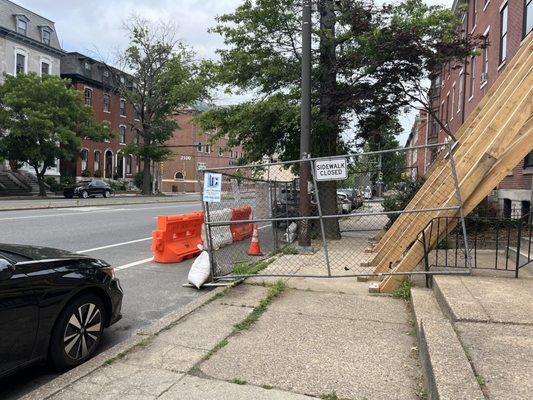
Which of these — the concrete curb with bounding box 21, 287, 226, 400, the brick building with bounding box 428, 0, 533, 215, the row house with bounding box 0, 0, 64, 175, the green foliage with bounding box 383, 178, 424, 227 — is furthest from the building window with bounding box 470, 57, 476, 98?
the row house with bounding box 0, 0, 64, 175

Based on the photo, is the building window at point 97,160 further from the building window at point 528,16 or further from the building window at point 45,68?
the building window at point 528,16

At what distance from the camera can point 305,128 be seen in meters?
9.88

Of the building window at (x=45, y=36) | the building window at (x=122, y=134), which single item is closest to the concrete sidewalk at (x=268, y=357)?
the building window at (x=45, y=36)

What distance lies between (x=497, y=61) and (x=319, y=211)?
40.6ft

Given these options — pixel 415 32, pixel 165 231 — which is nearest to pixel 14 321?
pixel 165 231

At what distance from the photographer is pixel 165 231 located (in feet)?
30.6

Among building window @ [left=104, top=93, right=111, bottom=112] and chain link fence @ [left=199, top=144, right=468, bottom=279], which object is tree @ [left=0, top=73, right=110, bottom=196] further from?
chain link fence @ [left=199, top=144, right=468, bottom=279]

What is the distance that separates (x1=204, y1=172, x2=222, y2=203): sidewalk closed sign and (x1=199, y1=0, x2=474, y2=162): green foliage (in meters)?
4.89

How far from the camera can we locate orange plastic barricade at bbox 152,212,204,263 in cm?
926

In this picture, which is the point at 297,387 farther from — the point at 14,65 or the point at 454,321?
the point at 14,65

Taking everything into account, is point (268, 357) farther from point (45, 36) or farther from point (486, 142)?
point (45, 36)

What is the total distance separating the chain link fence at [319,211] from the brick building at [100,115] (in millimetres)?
37395

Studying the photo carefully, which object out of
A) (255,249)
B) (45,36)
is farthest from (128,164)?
(255,249)

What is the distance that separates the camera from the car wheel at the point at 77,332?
396 centimetres
